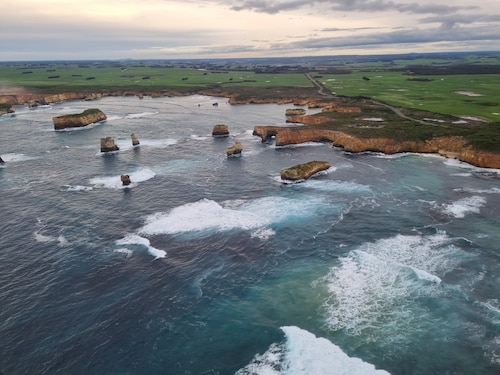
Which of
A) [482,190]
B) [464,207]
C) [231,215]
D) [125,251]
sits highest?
[125,251]

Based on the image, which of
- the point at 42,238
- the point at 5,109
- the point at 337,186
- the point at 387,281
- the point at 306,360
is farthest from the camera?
the point at 5,109

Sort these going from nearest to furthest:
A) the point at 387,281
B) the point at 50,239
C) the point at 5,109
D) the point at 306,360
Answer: the point at 306,360, the point at 387,281, the point at 50,239, the point at 5,109

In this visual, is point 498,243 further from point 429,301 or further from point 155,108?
point 155,108

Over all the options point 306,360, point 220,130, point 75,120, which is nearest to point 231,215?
point 306,360

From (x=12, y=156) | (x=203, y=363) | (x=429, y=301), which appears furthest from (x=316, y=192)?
(x=12, y=156)

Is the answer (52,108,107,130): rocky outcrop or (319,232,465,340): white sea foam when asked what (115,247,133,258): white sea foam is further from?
(52,108,107,130): rocky outcrop

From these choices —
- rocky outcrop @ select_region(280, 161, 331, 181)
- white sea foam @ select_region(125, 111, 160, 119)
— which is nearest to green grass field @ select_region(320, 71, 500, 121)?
rocky outcrop @ select_region(280, 161, 331, 181)

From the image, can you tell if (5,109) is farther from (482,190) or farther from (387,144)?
(482,190)

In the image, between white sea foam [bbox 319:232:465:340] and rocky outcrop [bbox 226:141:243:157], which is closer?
white sea foam [bbox 319:232:465:340]
